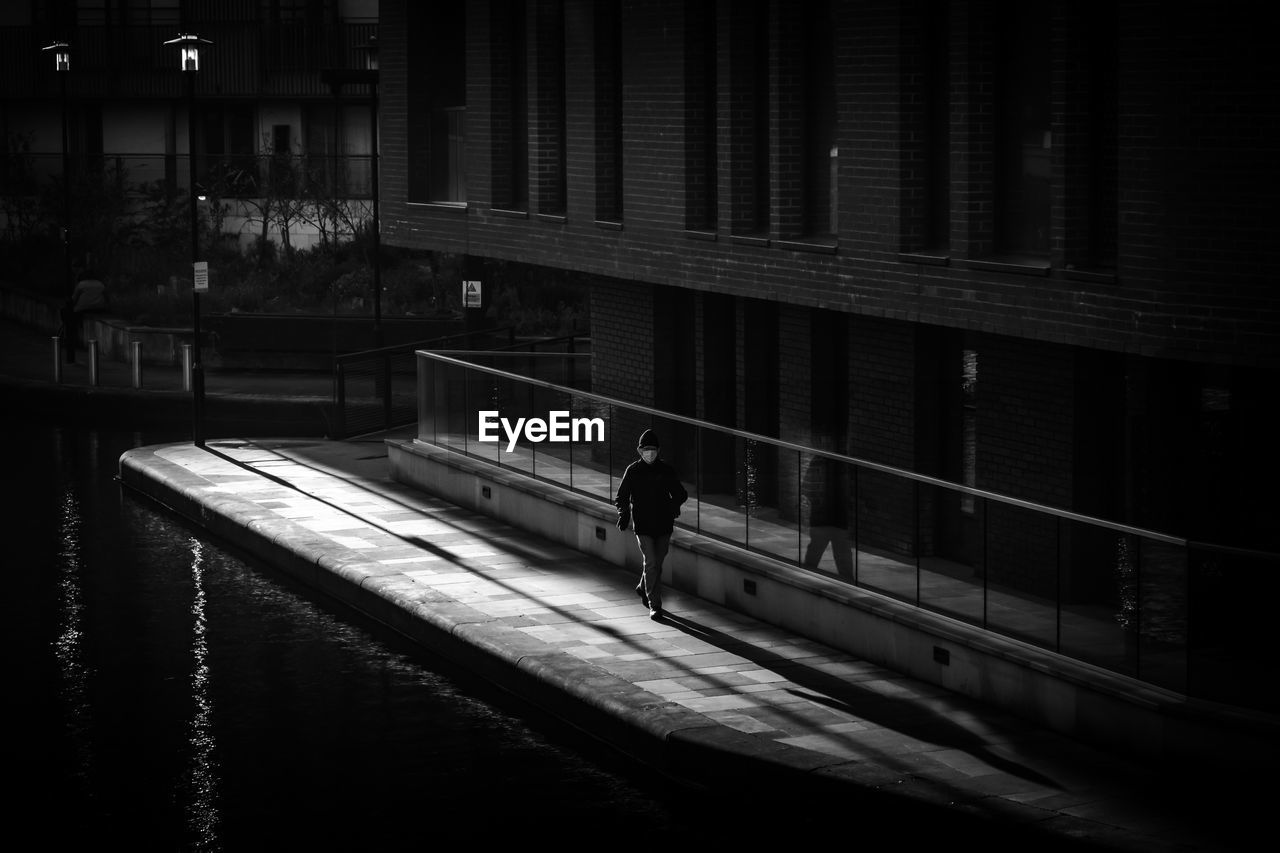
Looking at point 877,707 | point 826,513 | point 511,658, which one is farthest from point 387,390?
point 877,707

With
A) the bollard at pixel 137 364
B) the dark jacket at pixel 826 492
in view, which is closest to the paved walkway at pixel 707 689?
the dark jacket at pixel 826 492

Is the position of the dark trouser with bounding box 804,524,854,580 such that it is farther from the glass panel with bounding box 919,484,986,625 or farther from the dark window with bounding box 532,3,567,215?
the dark window with bounding box 532,3,567,215

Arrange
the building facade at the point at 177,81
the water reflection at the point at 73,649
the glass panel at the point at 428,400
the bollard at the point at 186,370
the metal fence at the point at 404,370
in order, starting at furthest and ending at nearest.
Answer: the building facade at the point at 177,81, the bollard at the point at 186,370, the metal fence at the point at 404,370, the glass panel at the point at 428,400, the water reflection at the point at 73,649

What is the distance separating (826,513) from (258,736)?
5.16m

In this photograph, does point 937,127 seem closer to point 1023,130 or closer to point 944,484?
point 1023,130

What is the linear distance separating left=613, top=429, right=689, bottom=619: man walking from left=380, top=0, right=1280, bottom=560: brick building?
227 cm

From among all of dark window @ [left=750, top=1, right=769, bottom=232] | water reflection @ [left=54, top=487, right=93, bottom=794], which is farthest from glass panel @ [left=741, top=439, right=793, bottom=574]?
water reflection @ [left=54, top=487, right=93, bottom=794]

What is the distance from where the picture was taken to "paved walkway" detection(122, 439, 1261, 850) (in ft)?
39.0

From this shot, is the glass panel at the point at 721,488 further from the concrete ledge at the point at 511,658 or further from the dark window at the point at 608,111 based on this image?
the dark window at the point at 608,111

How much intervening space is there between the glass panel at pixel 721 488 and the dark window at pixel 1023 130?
11.2ft

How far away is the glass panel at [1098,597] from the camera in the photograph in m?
13.3

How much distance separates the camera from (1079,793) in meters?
12.1

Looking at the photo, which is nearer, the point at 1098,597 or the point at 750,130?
the point at 1098,597

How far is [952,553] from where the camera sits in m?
15.3
